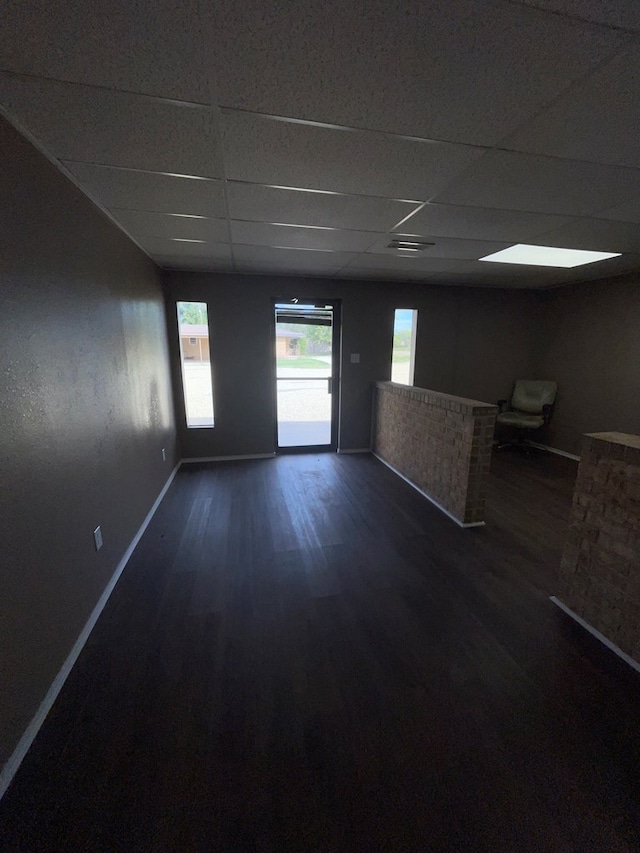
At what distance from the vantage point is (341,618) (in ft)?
6.41

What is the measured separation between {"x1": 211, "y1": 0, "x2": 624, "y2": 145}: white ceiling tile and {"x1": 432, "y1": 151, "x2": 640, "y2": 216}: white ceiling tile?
36 centimetres

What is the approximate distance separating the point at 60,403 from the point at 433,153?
2.14 metres

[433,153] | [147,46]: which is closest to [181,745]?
[147,46]

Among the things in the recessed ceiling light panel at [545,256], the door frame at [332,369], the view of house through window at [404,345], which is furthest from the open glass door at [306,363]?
the recessed ceiling light panel at [545,256]

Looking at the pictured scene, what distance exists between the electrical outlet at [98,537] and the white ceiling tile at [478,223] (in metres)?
2.88

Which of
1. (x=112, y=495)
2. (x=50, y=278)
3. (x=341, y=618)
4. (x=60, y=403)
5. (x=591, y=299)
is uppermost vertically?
(x=591, y=299)

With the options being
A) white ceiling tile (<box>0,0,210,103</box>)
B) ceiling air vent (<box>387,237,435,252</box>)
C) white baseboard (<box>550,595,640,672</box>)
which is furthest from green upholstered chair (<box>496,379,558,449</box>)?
white ceiling tile (<box>0,0,210,103</box>)

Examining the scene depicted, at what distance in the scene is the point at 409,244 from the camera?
9.78ft

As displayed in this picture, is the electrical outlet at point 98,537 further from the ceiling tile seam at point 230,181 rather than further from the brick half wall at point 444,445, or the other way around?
the brick half wall at point 444,445

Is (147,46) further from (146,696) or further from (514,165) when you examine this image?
(146,696)

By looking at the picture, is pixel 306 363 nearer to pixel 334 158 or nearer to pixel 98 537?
pixel 334 158

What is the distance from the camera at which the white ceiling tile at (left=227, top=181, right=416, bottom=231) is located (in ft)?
6.64

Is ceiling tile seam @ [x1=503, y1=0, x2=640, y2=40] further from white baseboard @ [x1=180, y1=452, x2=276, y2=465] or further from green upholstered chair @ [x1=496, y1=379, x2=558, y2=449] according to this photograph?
green upholstered chair @ [x1=496, y1=379, x2=558, y2=449]

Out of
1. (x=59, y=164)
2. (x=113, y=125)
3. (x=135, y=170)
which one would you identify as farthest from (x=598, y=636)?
(x=59, y=164)
